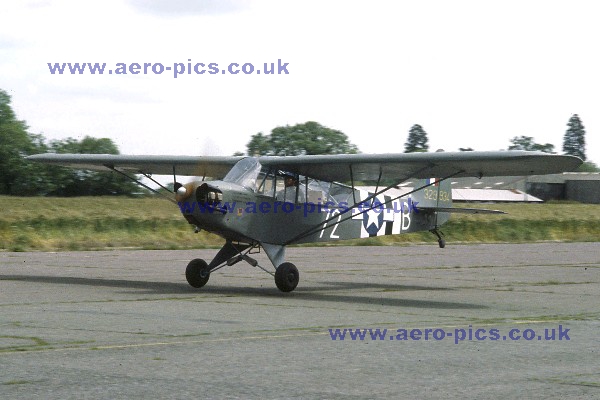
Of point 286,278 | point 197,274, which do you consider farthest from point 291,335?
point 197,274

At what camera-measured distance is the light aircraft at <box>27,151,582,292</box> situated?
50.4 feet

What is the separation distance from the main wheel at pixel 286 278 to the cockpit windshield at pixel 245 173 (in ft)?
4.90

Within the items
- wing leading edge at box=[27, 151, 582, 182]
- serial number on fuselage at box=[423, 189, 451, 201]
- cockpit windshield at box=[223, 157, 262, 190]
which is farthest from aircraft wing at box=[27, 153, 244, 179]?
serial number on fuselage at box=[423, 189, 451, 201]

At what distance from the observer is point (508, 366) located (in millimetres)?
8555

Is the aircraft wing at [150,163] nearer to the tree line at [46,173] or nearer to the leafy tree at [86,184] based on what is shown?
the tree line at [46,173]

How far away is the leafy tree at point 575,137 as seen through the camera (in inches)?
6447

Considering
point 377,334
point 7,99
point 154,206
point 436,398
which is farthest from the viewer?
point 7,99

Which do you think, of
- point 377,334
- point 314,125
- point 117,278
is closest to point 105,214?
point 117,278

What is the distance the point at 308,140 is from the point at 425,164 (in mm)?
75524

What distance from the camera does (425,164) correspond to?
1653 cm

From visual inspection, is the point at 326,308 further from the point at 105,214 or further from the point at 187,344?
the point at 105,214

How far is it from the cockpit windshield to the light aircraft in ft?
0.06

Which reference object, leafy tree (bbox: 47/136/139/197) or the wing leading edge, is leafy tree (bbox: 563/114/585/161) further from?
the wing leading edge

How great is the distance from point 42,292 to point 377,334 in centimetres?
649
